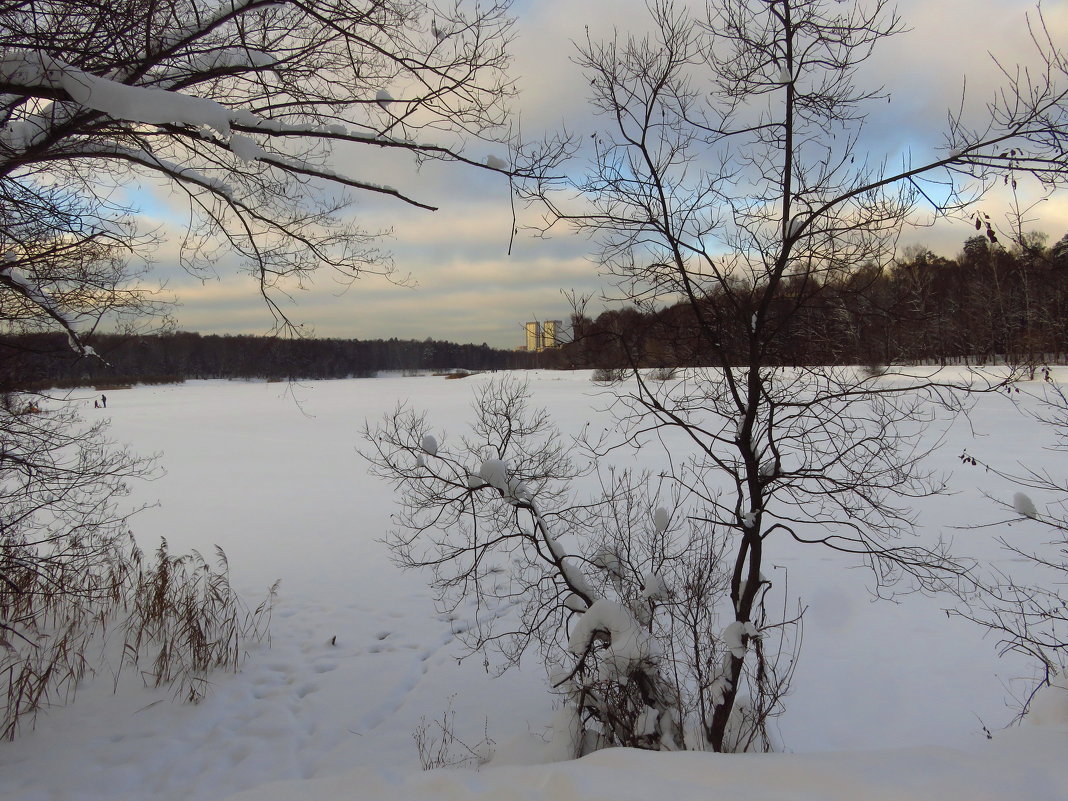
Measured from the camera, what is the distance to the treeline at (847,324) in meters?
3.78

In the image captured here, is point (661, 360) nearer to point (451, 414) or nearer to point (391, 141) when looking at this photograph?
point (391, 141)

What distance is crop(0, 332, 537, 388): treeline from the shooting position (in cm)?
527

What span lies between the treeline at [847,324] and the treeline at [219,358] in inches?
111

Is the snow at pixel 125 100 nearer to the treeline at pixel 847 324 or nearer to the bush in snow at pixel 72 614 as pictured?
the treeline at pixel 847 324

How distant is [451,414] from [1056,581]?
1853 centimetres

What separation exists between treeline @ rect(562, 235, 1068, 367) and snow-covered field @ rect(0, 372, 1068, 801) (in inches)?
88.2

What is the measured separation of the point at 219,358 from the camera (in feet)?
172

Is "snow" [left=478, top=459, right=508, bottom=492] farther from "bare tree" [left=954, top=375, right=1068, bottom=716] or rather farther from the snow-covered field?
"bare tree" [left=954, top=375, right=1068, bottom=716]

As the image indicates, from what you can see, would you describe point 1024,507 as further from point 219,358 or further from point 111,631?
point 219,358

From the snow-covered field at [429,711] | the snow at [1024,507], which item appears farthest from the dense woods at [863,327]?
the snow-covered field at [429,711]

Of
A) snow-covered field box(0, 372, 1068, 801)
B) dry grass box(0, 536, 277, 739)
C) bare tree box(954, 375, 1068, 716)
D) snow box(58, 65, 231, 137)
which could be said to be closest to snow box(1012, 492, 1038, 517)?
bare tree box(954, 375, 1068, 716)

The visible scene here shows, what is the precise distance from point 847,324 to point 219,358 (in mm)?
57470

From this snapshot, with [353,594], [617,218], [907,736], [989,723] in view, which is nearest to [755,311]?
[617,218]

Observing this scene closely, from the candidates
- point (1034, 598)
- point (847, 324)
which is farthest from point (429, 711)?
point (1034, 598)
